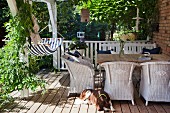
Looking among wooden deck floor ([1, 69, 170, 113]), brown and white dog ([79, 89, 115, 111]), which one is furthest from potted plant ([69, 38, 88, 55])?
brown and white dog ([79, 89, 115, 111])

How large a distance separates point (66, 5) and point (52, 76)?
2751mm

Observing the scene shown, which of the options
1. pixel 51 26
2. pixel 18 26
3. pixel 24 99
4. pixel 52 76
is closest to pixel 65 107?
pixel 24 99

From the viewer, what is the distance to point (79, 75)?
16.5ft

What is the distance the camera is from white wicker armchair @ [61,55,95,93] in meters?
4.93

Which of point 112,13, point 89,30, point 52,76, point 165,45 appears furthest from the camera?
point 89,30

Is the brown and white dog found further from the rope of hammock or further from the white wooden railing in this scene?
the white wooden railing

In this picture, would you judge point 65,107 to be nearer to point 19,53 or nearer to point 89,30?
point 19,53

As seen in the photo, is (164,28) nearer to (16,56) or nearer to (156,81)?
(156,81)

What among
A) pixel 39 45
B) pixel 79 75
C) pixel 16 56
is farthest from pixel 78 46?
pixel 16 56

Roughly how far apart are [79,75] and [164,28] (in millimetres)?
2706

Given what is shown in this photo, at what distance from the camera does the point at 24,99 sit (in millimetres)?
4961

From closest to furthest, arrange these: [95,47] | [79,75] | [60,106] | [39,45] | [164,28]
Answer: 1. [60,106]
2. [79,75]
3. [39,45]
4. [164,28]
5. [95,47]

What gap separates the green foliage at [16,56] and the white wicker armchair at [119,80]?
49.9 inches

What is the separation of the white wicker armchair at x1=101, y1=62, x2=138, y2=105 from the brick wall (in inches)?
76.5
